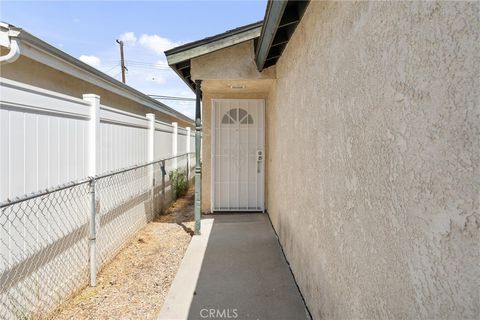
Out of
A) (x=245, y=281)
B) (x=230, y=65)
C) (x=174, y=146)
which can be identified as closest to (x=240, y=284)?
(x=245, y=281)

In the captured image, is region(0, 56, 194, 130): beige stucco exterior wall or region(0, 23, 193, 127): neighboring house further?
region(0, 56, 194, 130): beige stucco exterior wall

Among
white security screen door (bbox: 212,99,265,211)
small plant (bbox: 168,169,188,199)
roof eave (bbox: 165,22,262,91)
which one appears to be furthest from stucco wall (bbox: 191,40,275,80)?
small plant (bbox: 168,169,188,199)

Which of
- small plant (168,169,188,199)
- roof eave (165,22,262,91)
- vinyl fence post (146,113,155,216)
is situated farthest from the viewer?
small plant (168,169,188,199)

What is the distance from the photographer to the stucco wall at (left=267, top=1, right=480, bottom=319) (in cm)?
107

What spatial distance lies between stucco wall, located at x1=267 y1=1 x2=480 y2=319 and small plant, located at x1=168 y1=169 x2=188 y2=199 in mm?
7524

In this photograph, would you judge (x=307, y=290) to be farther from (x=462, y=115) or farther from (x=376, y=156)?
(x=462, y=115)

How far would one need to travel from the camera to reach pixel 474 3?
103 cm

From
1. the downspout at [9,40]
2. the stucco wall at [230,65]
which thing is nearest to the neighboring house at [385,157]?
the stucco wall at [230,65]

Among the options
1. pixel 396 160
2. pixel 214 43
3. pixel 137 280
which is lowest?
pixel 137 280

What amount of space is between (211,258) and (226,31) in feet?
12.3

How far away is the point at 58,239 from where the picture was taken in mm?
3748

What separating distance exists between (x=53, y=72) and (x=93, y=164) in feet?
5.70

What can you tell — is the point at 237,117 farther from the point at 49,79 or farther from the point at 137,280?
the point at 137,280

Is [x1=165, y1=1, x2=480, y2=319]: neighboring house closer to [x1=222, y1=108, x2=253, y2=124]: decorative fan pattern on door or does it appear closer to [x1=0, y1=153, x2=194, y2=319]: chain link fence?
[x1=0, y1=153, x2=194, y2=319]: chain link fence
